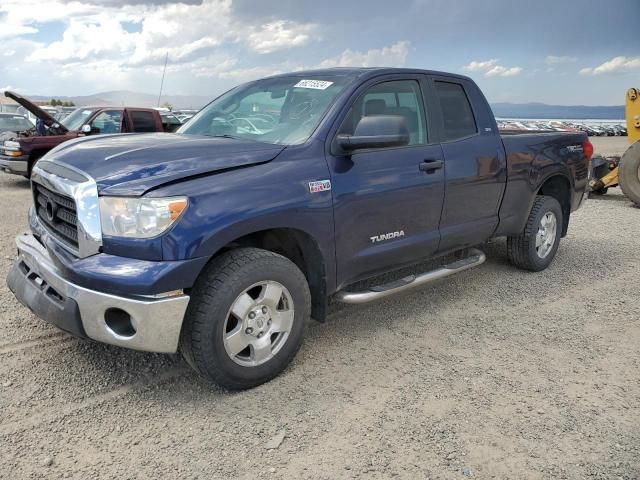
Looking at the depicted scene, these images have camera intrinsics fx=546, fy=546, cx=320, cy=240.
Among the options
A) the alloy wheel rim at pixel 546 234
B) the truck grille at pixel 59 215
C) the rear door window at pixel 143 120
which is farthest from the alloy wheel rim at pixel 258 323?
the rear door window at pixel 143 120

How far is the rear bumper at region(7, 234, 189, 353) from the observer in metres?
2.71

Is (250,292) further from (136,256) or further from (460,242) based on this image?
(460,242)

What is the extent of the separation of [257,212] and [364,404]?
4.08 ft

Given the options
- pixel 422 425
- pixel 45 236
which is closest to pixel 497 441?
pixel 422 425

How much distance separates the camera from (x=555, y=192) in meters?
5.74

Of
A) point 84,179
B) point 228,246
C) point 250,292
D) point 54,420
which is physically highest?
point 84,179

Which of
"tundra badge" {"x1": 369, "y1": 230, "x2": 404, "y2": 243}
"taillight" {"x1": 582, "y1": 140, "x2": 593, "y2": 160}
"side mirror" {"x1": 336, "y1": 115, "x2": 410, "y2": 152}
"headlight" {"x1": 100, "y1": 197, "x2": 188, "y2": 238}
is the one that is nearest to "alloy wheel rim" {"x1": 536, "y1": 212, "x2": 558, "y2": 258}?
"taillight" {"x1": 582, "y1": 140, "x2": 593, "y2": 160}

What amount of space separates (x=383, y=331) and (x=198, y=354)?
1.63 meters

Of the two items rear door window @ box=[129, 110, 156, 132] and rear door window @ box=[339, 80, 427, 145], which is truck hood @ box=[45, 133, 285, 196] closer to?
rear door window @ box=[339, 80, 427, 145]

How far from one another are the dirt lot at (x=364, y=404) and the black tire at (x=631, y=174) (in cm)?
584

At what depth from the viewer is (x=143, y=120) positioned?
11.7 m

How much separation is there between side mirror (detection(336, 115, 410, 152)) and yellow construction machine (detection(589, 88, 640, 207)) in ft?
25.5

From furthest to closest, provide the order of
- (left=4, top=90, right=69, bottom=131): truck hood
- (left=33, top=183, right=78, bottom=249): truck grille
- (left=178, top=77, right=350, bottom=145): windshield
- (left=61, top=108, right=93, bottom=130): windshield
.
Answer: (left=61, top=108, right=93, bottom=130): windshield < (left=4, top=90, right=69, bottom=131): truck hood < (left=178, top=77, right=350, bottom=145): windshield < (left=33, top=183, right=78, bottom=249): truck grille

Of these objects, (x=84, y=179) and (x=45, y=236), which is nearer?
(x=84, y=179)
